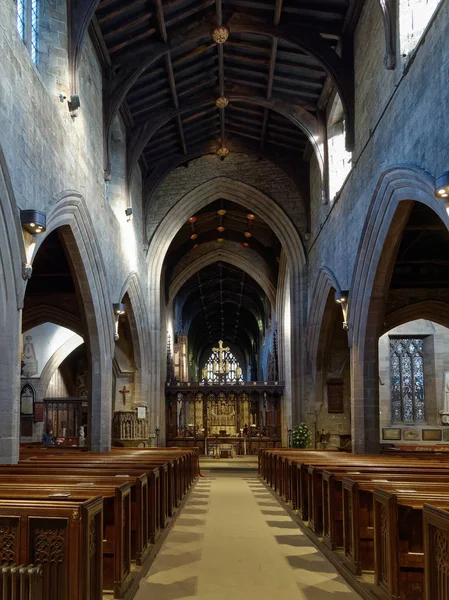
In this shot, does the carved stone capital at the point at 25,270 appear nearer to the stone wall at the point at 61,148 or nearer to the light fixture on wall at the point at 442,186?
the stone wall at the point at 61,148

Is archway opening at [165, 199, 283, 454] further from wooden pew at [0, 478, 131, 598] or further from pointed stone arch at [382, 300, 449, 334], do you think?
wooden pew at [0, 478, 131, 598]

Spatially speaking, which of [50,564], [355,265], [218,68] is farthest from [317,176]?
[50,564]

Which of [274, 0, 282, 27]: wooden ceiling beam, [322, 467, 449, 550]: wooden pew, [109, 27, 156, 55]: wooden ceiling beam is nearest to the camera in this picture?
[322, 467, 449, 550]: wooden pew

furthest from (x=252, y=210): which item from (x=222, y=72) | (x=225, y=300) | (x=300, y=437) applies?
(x=225, y=300)

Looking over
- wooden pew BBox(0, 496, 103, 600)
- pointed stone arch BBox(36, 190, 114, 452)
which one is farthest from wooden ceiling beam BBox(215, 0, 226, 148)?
wooden pew BBox(0, 496, 103, 600)

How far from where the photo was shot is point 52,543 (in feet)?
12.2

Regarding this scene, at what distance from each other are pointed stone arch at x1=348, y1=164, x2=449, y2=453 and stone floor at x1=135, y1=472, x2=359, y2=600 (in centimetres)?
392

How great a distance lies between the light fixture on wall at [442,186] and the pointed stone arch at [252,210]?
496 inches

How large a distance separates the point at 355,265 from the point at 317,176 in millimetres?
6416

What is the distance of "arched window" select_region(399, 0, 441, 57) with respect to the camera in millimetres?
9820

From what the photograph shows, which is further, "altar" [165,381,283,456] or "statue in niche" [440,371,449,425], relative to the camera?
"altar" [165,381,283,456]

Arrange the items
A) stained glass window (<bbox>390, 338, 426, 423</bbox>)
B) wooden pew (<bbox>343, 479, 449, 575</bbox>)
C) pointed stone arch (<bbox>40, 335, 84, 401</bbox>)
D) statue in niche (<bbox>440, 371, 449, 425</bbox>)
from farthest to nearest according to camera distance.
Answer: pointed stone arch (<bbox>40, 335, 84, 401</bbox>)
stained glass window (<bbox>390, 338, 426, 423</bbox>)
statue in niche (<bbox>440, 371, 449, 425</bbox>)
wooden pew (<bbox>343, 479, 449, 575</bbox>)

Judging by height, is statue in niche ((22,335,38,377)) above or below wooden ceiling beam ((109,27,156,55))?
below

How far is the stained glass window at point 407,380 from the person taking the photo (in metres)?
20.8
